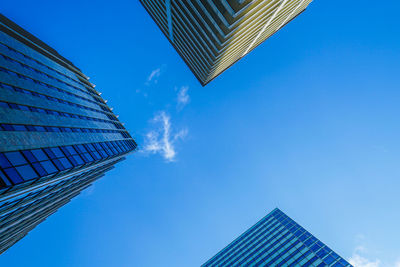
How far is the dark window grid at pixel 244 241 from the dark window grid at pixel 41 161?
5450 centimetres

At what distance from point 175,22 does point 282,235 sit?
57.9m

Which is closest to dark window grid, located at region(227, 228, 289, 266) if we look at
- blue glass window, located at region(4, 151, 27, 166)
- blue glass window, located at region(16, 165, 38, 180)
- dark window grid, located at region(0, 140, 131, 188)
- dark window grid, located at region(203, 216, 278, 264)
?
dark window grid, located at region(203, 216, 278, 264)

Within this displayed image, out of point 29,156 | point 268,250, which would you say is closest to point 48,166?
point 29,156

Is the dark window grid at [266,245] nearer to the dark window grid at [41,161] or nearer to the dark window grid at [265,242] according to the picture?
the dark window grid at [265,242]

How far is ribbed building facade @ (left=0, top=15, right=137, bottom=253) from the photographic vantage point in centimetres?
1831

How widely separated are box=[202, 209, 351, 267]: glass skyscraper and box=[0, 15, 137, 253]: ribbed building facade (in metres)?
43.5

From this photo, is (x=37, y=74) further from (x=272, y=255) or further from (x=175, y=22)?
(x=272, y=255)

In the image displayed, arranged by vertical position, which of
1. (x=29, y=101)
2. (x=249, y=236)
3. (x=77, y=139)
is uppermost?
(x=29, y=101)

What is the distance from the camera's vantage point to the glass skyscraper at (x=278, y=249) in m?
44.0

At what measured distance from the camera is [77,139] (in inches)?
1157

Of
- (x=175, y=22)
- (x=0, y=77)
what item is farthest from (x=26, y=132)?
(x=175, y=22)

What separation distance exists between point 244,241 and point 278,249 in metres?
17.7

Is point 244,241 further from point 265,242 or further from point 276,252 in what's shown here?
point 276,252

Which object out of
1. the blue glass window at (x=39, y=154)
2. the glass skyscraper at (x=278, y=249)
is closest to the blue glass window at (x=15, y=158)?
the blue glass window at (x=39, y=154)
